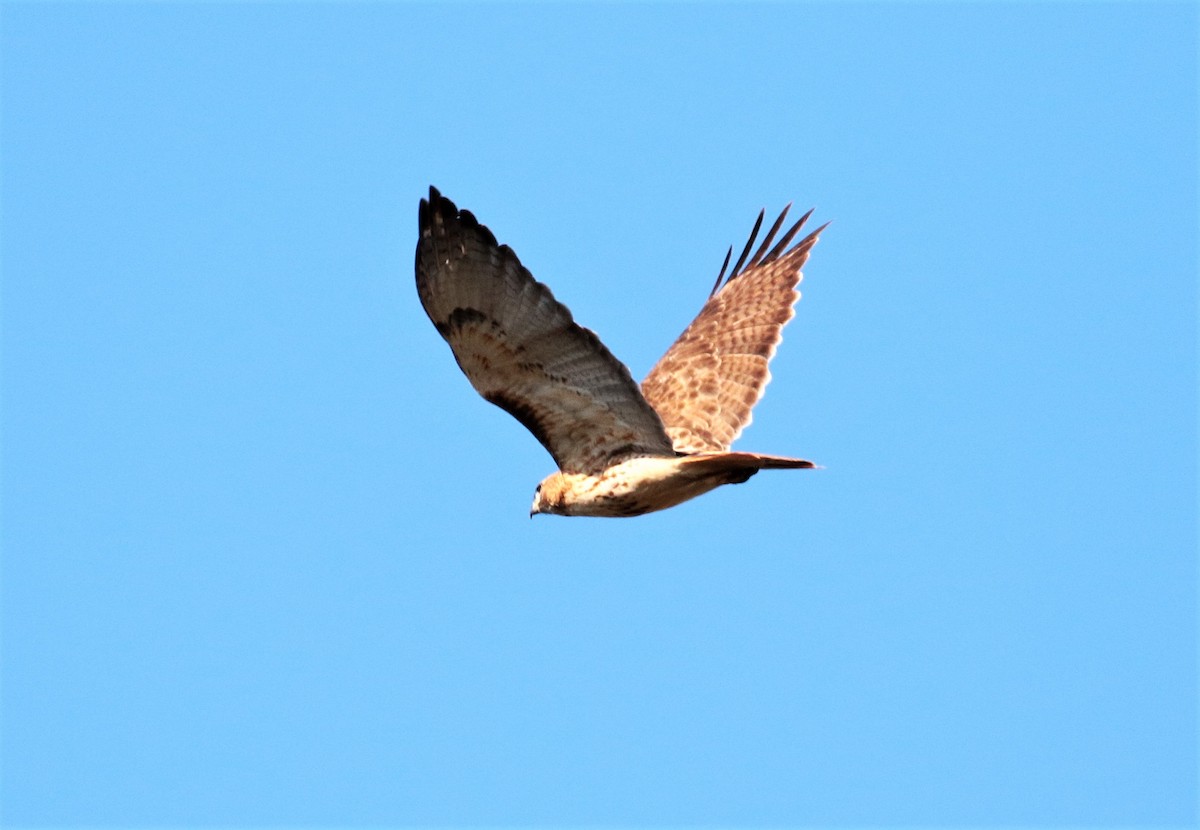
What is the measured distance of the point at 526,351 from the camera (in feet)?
32.2

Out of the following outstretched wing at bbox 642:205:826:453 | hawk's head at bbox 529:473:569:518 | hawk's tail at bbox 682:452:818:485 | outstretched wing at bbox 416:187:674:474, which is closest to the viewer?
outstretched wing at bbox 416:187:674:474

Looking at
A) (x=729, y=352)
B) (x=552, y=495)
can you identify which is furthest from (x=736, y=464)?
(x=729, y=352)

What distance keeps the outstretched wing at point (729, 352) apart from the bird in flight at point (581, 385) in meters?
0.01

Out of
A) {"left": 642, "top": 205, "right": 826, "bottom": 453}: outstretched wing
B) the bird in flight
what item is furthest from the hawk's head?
{"left": 642, "top": 205, "right": 826, "bottom": 453}: outstretched wing

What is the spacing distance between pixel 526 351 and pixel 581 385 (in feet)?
1.51

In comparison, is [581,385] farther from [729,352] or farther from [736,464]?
[729,352]

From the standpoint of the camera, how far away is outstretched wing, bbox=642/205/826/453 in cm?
1195

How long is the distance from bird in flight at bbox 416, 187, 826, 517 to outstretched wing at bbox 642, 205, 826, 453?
14 millimetres

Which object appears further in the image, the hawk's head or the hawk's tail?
the hawk's head

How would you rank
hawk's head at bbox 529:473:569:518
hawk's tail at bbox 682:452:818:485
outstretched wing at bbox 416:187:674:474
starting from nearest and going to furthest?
outstretched wing at bbox 416:187:674:474 < hawk's tail at bbox 682:452:818:485 < hawk's head at bbox 529:473:569:518

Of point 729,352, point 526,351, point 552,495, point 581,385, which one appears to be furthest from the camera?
point 729,352

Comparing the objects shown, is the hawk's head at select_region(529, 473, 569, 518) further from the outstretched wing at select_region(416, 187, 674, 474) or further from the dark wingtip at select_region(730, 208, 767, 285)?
the dark wingtip at select_region(730, 208, 767, 285)

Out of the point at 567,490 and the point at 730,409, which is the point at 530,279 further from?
the point at 730,409

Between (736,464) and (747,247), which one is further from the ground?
(747,247)
